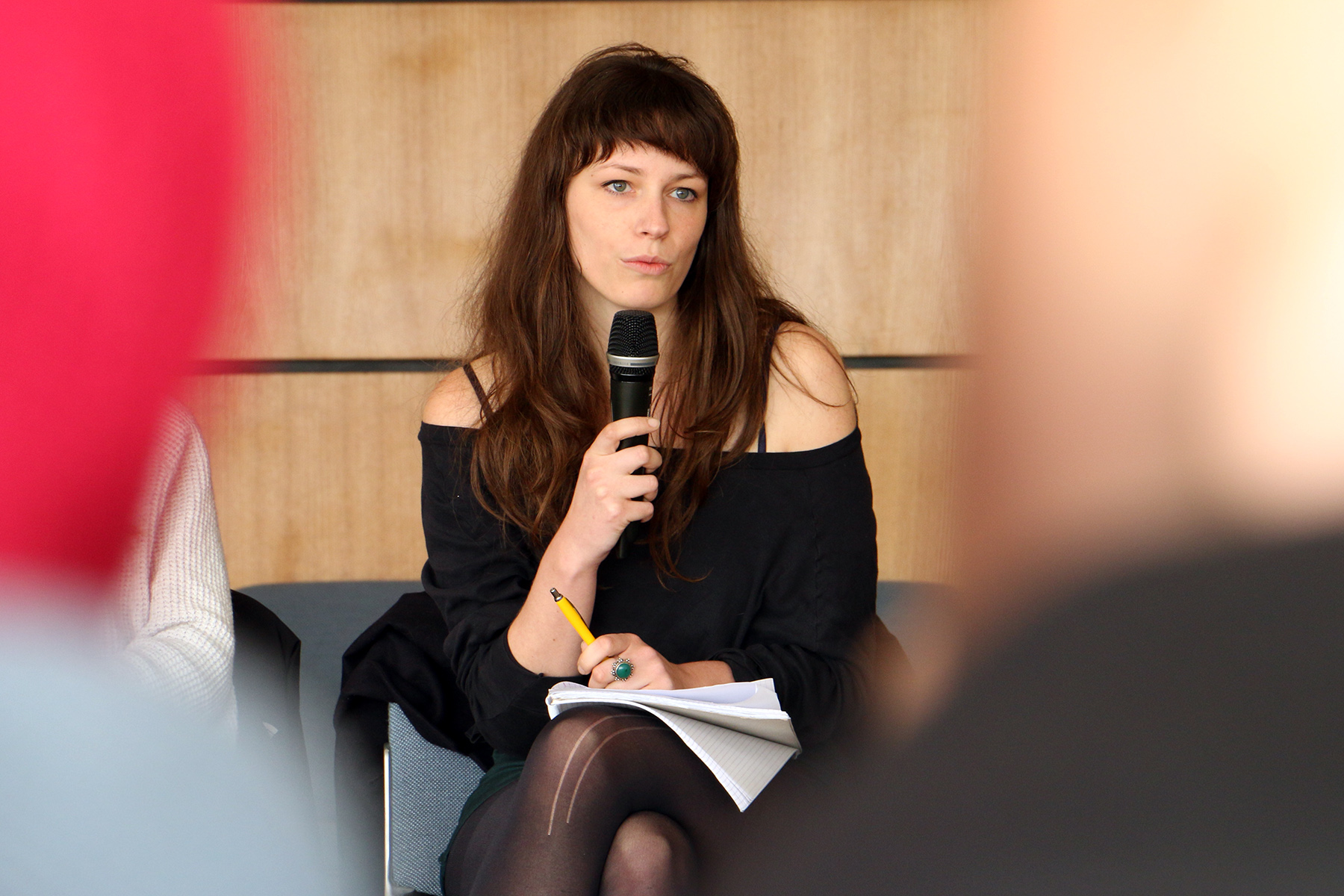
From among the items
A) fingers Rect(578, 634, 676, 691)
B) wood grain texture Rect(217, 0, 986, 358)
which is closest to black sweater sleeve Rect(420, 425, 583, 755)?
fingers Rect(578, 634, 676, 691)

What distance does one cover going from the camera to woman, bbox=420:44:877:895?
1049 mm

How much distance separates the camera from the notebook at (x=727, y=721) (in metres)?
0.87

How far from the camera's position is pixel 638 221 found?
108cm

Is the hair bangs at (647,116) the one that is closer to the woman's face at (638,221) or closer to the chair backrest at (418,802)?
the woman's face at (638,221)

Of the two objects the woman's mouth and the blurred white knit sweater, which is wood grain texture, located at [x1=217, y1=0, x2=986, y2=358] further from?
the blurred white knit sweater

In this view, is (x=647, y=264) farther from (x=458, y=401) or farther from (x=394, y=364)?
(x=394, y=364)

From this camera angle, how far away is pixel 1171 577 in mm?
199

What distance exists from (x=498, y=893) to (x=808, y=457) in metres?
0.50

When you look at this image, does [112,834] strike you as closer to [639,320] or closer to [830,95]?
[639,320]

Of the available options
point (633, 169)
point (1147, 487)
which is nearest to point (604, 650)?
point (633, 169)

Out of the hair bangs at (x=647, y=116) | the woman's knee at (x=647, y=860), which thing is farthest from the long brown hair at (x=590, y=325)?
the woman's knee at (x=647, y=860)

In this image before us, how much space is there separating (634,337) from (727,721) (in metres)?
0.30

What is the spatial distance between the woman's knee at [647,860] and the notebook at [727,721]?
0.19 feet

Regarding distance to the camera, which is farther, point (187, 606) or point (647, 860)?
point (647, 860)
